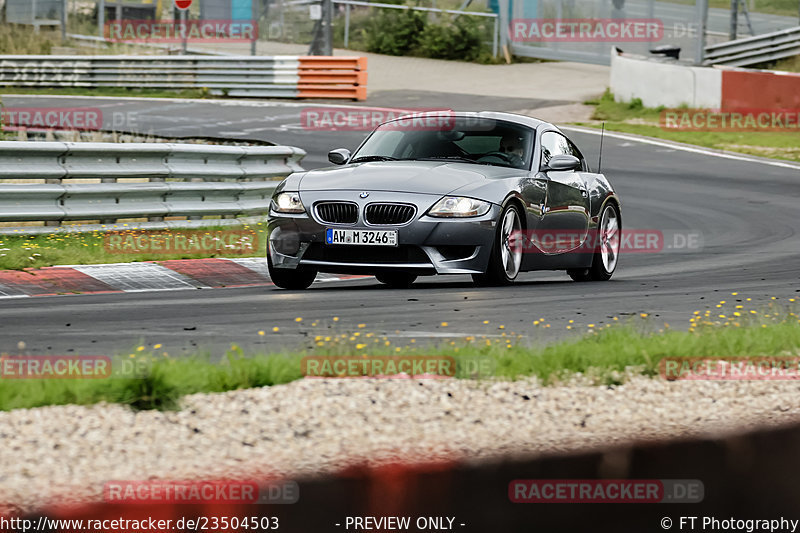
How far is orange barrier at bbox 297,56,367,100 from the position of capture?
3259 cm

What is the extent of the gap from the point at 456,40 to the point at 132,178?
90.3 ft

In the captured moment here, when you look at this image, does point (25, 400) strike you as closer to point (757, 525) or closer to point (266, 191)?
point (757, 525)

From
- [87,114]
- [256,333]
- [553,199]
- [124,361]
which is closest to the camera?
[124,361]

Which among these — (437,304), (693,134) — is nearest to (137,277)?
(437,304)

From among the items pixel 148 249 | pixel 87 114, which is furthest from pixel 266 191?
pixel 87 114

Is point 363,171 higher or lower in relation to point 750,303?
higher

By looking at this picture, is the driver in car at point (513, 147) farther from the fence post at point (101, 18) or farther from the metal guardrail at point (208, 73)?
the fence post at point (101, 18)

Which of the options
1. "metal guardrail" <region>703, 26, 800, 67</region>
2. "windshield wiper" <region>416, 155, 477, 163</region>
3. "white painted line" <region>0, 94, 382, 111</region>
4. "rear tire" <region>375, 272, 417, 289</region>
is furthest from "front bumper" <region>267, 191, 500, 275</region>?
"metal guardrail" <region>703, 26, 800, 67</region>

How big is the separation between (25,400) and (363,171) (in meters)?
5.39

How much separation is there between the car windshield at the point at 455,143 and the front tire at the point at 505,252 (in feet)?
2.48

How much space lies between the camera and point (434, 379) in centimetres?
629

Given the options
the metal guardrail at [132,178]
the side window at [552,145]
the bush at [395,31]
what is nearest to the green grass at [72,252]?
the metal guardrail at [132,178]

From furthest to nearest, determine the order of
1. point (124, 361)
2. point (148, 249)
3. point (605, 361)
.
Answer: point (148, 249)
point (605, 361)
point (124, 361)

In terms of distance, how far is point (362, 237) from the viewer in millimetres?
10078
